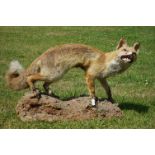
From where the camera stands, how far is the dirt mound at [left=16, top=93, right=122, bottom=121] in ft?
25.1

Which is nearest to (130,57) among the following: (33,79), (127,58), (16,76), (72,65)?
(127,58)

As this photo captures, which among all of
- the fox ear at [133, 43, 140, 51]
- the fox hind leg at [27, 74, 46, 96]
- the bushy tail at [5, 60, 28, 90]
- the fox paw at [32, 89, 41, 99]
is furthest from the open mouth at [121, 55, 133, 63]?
the bushy tail at [5, 60, 28, 90]

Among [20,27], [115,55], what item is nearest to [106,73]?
[115,55]

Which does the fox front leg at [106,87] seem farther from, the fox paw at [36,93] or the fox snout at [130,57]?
the fox paw at [36,93]

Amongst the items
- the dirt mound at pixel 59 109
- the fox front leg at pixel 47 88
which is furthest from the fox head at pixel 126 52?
the fox front leg at pixel 47 88

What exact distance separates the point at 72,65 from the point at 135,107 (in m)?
1.11

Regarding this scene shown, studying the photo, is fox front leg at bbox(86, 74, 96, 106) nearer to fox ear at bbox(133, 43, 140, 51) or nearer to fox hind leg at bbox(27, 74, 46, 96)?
fox hind leg at bbox(27, 74, 46, 96)

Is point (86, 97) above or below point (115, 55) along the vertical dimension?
below

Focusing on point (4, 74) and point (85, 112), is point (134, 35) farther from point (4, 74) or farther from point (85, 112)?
point (4, 74)

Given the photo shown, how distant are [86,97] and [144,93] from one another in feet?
A: 2.91

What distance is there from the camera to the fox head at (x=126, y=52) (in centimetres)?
756

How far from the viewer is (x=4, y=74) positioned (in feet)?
26.1

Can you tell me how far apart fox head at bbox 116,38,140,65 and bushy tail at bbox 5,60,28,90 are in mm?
1296

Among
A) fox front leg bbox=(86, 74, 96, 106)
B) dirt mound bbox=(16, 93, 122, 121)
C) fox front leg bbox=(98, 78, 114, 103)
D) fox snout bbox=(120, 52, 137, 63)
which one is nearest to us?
fox snout bbox=(120, 52, 137, 63)
